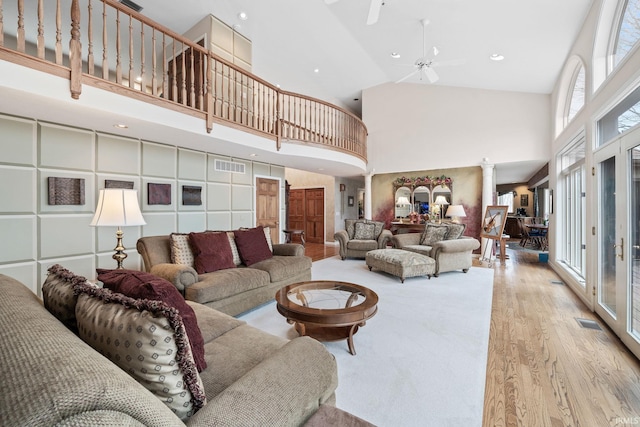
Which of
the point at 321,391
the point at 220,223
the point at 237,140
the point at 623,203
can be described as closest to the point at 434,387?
the point at 321,391

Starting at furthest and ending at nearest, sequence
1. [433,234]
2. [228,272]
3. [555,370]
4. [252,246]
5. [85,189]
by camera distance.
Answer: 1. [433,234]
2. [252,246]
3. [85,189]
4. [228,272]
5. [555,370]

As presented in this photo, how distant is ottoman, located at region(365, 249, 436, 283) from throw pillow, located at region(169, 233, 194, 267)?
121 inches

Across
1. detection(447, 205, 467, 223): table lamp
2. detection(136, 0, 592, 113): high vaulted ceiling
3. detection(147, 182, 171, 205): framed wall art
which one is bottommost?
detection(447, 205, 467, 223): table lamp

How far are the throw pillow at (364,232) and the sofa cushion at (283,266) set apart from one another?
2853 millimetres

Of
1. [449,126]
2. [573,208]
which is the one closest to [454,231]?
[573,208]

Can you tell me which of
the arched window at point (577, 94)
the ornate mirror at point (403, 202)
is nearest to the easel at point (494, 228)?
the ornate mirror at point (403, 202)

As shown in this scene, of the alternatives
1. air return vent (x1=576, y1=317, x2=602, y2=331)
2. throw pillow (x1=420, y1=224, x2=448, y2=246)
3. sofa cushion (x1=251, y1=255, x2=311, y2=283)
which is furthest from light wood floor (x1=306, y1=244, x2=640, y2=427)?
sofa cushion (x1=251, y1=255, x2=311, y2=283)

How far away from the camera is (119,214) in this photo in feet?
8.09

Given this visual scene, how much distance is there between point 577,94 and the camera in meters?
4.50

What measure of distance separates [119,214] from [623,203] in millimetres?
4509

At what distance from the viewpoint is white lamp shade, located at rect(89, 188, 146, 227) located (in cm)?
244

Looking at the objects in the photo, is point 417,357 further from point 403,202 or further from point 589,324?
point 403,202

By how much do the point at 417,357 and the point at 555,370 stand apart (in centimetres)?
100

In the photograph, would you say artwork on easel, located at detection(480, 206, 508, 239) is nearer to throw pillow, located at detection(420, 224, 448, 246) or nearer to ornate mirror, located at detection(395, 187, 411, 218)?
throw pillow, located at detection(420, 224, 448, 246)
